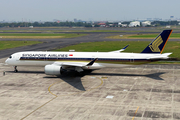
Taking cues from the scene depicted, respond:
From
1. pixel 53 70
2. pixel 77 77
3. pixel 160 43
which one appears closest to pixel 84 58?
pixel 77 77

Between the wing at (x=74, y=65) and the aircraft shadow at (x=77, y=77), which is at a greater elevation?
the wing at (x=74, y=65)

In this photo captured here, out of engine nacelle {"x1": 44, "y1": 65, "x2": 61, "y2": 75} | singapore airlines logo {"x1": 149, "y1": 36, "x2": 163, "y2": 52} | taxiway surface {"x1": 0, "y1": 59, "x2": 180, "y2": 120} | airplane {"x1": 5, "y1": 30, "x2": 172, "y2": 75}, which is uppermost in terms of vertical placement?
singapore airlines logo {"x1": 149, "y1": 36, "x2": 163, "y2": 52}

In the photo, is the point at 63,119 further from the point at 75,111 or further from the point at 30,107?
the point at 30,107

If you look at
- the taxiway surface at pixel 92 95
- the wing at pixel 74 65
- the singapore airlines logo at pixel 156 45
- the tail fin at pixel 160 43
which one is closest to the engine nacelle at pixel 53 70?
the taxiway surface at pixel 92 95

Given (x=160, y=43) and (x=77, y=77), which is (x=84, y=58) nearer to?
(x=77, y=77)

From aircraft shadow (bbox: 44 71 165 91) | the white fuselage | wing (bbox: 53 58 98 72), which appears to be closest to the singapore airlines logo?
the white fuselage

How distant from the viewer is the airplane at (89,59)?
39.6m

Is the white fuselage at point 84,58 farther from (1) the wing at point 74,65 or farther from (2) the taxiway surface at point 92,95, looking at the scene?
(2) the taxiway surface at point 92,95

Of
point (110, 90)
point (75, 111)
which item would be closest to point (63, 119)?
point (75, 111)

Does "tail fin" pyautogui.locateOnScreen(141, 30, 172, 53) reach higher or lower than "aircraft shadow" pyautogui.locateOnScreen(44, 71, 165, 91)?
higher

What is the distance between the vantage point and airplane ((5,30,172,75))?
39.6 m

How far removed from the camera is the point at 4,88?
34.2 metres

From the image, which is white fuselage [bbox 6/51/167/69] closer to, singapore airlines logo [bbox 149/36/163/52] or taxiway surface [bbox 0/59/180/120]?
singapore airlines logo [bbox 149/36/163/52]

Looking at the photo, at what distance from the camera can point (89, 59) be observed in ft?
138
